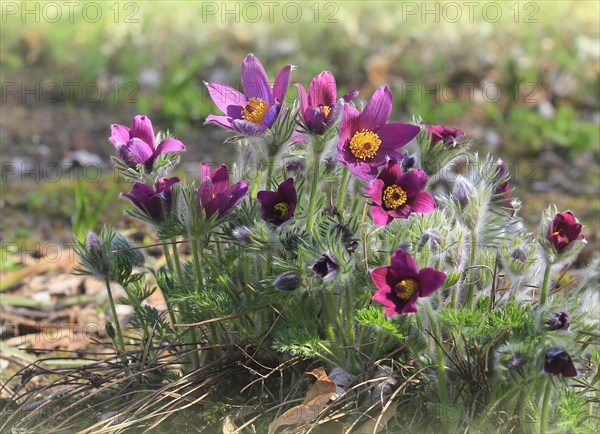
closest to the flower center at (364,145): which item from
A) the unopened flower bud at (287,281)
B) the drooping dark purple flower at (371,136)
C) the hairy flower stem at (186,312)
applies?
the drooping dark purple flower at (371,136)

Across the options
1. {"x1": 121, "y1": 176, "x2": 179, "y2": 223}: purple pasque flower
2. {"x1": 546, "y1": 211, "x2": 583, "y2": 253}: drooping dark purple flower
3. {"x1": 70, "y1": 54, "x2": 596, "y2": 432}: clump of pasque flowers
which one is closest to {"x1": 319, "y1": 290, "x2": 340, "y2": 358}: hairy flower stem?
{"x1": 70, "y1": 54, "x2": 596, "y2": 432}: clump of pasque flowers

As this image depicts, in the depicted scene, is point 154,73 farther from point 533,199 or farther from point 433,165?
point 433,165

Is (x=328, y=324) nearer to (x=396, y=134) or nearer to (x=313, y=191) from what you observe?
(x=313, y=191)

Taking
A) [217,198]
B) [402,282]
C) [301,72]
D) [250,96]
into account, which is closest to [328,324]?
[402,282]

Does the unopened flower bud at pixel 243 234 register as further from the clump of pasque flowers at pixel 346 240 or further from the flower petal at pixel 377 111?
the flower petal at pixel 377 111

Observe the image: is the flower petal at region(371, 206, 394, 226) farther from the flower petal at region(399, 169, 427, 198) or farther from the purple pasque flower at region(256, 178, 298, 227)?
the purple pasque flower at region(256, 178, 298, 227)
